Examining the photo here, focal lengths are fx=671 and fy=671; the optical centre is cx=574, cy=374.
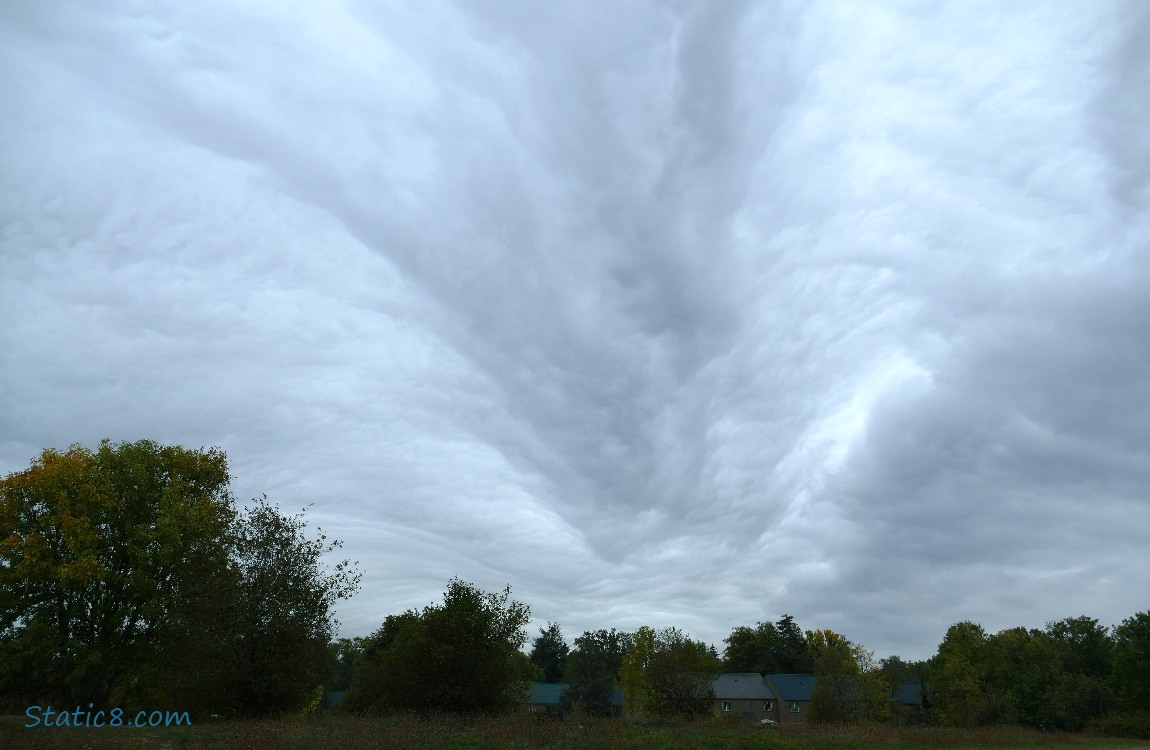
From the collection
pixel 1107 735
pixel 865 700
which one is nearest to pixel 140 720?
pixel 865 700

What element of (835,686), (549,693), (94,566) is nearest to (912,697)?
(835,686)

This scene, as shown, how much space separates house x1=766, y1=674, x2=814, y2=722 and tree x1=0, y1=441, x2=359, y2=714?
75.3 m

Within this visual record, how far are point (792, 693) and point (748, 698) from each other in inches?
280

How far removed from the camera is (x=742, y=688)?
90688mm

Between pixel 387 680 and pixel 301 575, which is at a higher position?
pixel 301 575

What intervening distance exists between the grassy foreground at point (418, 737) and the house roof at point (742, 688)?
205 feet

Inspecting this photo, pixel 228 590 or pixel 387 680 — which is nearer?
pixel 228 590

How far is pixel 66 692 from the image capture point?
36.0 meters

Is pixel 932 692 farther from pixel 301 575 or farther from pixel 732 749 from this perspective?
pixel 301 575

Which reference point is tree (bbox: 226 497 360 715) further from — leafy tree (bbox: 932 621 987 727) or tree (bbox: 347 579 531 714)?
leafy tree (bbox: 932 621 987 727)

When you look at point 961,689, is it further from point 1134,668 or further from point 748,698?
point 748,698

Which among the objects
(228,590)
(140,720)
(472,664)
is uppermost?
(228,590)

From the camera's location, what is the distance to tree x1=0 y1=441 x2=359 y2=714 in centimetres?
2866

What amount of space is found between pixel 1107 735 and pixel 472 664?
46.9 m
